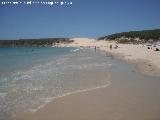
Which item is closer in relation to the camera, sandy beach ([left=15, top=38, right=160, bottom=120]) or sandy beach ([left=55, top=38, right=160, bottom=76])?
sandy beach ([left=15, top=38, right=160, bottom=120])

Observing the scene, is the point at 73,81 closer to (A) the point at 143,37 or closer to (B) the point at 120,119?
(B) the point at 120,119

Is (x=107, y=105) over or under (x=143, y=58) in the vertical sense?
over

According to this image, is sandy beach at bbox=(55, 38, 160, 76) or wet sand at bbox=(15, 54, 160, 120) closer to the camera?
wet sand at bbox=(15, 54, 160, 120)

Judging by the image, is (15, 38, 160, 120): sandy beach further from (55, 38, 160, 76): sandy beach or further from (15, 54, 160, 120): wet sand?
(55, 38, 160, 76): sandy beach

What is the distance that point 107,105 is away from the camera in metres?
9.84

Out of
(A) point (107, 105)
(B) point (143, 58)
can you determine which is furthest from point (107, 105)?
(B) point (143, 58)

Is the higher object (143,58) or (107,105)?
(107,105)

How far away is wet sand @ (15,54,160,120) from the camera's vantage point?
8602 mm

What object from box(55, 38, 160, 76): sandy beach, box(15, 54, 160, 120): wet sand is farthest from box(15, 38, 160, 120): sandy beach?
box(55, 38, 160, 76): sandy beach

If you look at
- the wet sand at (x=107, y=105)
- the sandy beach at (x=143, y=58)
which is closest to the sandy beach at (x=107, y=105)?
the wet sand at (x=107, y=105)

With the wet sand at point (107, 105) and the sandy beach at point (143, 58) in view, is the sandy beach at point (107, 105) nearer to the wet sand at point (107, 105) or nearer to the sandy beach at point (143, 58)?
the wet sand at point (107, 105)

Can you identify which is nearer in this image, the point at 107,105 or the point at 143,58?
the point at 107,105

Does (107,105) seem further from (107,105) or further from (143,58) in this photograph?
(143,58)

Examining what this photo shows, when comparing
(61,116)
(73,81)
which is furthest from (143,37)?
(61,116)
